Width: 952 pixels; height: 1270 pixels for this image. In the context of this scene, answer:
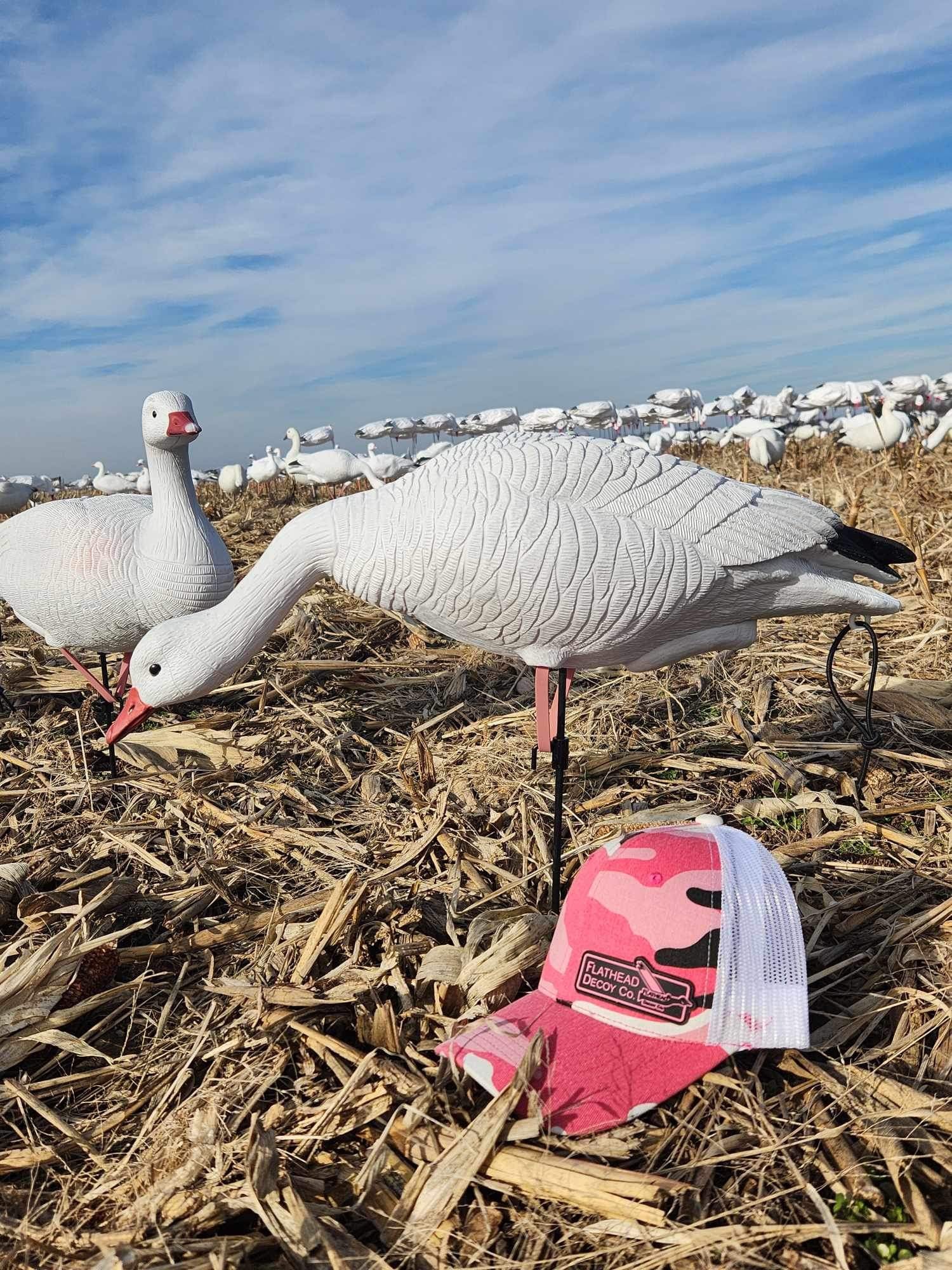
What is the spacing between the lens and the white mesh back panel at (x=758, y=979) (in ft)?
5.56

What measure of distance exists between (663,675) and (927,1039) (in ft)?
8.46

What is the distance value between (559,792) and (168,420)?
2449mm

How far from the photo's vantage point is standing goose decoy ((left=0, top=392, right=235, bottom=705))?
12.0 feet

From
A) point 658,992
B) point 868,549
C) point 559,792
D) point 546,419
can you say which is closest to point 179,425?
point 559,792

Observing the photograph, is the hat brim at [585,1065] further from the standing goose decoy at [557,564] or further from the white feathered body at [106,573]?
the white feathered body at [106,573]

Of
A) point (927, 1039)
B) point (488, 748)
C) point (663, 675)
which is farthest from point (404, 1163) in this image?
point (663, 675)

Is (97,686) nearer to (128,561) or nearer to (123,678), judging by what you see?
(123,678)

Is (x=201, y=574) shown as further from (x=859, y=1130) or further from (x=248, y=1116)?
(x=859, y=1130)

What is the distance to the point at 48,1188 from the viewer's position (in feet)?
5.78

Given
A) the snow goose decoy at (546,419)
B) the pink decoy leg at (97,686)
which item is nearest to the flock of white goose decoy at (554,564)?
the pink decoy leg at (97,686)

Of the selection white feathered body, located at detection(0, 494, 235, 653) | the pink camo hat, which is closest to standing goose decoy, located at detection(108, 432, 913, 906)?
the pink camo hat

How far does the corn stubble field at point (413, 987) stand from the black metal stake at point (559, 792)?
0.37ft

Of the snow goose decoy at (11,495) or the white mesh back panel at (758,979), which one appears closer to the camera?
the white mesh back panel at (758,979)

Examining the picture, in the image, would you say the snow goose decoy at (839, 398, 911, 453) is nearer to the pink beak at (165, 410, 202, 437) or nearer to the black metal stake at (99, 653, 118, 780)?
the pink beak at (165, 410, 202, 437)
